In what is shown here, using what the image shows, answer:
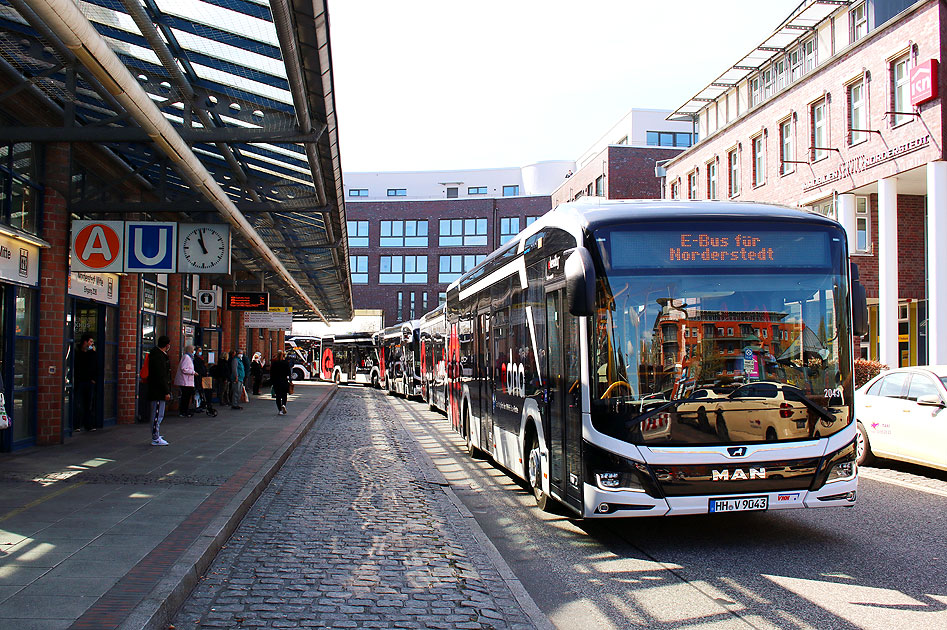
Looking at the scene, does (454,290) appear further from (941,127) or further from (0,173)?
(941,127)

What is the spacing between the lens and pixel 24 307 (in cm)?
1269

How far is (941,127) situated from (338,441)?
17.3 m

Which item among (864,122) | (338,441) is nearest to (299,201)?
(338,441)

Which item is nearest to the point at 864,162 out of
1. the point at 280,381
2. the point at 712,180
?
the point at 712,180

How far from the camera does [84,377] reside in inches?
597

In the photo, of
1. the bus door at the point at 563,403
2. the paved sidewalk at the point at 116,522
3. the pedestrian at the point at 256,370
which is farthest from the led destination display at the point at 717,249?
the pedestrian at the point at 256,370

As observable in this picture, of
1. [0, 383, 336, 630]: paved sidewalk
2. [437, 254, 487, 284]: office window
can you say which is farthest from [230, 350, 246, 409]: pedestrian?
[437, 254, 487, 284]: office window

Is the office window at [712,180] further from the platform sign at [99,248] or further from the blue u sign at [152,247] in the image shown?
the platform sign at [99,248]

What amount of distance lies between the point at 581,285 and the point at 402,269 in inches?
2555

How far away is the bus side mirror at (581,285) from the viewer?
678 cm

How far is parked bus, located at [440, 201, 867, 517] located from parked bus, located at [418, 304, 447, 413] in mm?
12125

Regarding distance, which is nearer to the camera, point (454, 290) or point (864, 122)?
point (454, 290)

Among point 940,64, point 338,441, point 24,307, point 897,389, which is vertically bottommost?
point 338,441

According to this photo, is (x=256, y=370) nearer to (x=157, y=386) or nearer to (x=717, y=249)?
(x=157, y=386)
